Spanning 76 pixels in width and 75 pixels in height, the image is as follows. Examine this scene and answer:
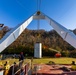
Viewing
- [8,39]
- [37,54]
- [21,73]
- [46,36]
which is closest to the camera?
[8,39]

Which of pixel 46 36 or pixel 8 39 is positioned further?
pixel 46 36

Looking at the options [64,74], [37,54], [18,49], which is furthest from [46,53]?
[64,74]

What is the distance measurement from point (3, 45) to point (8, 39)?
76 centimetres

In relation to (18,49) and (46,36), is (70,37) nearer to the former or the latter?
Result: (18,49)

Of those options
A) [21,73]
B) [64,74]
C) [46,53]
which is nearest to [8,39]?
[21,73]

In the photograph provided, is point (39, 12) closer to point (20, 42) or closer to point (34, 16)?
point (34, 16)

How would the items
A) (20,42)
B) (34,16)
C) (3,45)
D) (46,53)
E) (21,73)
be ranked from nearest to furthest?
(3,45) → (21,73) → (34,16) → (46,53) → (20,42)

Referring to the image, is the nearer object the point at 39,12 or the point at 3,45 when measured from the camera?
the point at 3,45

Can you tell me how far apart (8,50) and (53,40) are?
36.7ft

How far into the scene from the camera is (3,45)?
7.70 m

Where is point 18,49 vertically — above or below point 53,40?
below

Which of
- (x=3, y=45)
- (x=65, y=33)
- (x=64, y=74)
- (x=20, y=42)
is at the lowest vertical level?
(x=64, y=74)

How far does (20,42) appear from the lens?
3516cm

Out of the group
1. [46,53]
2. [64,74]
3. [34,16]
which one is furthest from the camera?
[46,53]
